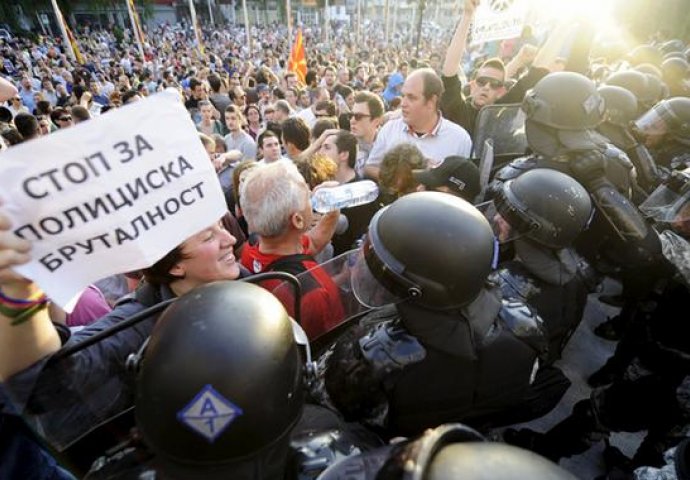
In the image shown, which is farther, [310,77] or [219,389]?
[310,77]

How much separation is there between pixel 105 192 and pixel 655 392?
3016 millimetres

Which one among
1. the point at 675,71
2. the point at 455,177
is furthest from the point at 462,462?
the point at 675,71

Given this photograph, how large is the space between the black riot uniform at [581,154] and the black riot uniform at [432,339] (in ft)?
4.35

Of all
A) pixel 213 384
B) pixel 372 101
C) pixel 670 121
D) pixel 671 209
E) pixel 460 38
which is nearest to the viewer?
pixel 213 384

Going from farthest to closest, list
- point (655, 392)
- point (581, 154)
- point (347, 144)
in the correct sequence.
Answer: point (347, 144), point (581, 154), point (655, 392)

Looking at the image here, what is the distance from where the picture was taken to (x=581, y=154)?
9.48ft

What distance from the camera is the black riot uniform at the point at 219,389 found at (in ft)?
3.47

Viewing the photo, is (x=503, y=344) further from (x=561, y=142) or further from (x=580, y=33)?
(x=580, y=33)

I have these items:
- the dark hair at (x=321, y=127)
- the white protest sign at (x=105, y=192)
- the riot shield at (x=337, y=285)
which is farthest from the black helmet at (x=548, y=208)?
the dark hair at (x=321, y=127)

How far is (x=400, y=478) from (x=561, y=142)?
9.63 feet

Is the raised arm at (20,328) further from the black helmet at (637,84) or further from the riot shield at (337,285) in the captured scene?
the black helmet at (637,84)

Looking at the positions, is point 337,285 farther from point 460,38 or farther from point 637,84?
point 637,84

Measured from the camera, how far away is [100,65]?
1794cm

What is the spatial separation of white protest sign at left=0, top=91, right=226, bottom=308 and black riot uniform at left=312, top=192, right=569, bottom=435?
0.76 m
